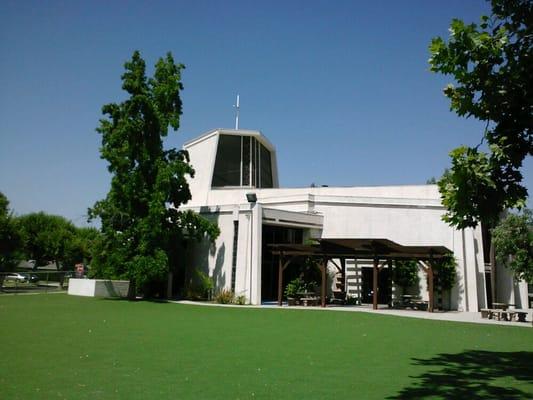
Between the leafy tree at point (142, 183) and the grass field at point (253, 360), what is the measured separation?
9419 mm

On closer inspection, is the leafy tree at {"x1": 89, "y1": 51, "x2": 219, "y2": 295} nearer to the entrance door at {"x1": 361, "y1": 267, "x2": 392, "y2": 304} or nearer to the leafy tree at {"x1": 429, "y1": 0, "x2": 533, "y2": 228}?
the entrance door at {"x1": 361, "y1": 267, "x2": 392, "y2": 304}

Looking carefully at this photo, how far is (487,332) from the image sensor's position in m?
15.2

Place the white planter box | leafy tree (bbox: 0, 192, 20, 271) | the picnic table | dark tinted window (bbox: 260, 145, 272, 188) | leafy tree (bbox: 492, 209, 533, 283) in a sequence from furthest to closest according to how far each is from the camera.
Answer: dark tinted window (bbox: 260, 145, 272, 188), leafy tree (bbox: 0, 192, 20, 271), the white planter box, leafy tree (bbox: 492, 209, 533, 283), the picnic table

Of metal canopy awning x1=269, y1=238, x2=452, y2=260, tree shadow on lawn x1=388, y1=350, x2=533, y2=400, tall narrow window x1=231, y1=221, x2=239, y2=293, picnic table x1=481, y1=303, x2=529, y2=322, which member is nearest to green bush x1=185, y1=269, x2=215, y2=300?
tall narrow window x1=231, y1=221, x2=239, y2=293

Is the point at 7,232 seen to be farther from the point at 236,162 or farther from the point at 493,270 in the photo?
the point at 493,270

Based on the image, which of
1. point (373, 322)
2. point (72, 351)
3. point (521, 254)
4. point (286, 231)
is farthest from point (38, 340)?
point (521, 254)

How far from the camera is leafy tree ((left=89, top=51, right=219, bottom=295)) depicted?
25.6 meters

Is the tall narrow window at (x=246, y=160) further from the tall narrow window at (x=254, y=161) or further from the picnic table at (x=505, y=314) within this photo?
the picnic table at (x=505, y=314)

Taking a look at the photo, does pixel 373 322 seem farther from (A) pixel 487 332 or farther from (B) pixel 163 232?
(B) pixel 163 232

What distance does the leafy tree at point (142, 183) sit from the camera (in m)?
25.6

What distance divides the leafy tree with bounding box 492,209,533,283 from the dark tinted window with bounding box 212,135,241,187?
59.6ft

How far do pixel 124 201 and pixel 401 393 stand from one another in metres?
21.7

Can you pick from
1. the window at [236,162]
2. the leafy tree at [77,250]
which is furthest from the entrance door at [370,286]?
the leafy tree at [77,250]

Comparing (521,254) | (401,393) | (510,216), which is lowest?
(401,393)
